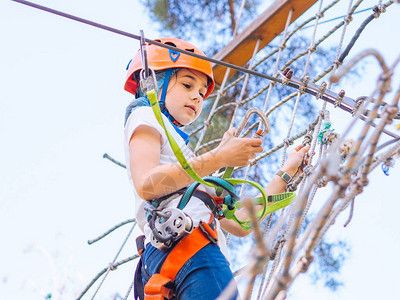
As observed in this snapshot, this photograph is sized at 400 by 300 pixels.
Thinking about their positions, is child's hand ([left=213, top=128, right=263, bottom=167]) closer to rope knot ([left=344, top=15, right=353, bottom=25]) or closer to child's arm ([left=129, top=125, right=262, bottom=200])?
child's arm ([left=129, top=125, right=262, bottom=200])

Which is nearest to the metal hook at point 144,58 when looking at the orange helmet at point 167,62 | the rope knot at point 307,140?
the orange helmet at point 167,62

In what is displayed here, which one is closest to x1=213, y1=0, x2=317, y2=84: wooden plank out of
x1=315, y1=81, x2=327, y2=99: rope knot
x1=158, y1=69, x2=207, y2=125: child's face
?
x1=315, y1=81, x2=327, y2=99: rope knot

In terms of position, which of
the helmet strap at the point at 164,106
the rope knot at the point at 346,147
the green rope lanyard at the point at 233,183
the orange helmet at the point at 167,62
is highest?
the orange helmet at the point at 167,62

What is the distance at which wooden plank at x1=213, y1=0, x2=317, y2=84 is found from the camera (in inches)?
95.7

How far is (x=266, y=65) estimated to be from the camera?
4.62m

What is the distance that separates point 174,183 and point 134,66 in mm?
598

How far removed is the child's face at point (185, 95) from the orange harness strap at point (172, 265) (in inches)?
16.3

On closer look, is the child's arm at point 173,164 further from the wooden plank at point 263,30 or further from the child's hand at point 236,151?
the wooden plank at point 263,30

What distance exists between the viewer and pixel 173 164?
1143 millimetres

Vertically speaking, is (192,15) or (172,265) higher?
(192,15)

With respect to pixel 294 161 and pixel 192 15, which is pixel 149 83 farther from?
pixel 192 15

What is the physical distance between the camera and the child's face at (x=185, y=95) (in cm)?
146

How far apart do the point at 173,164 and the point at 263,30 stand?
1.58m

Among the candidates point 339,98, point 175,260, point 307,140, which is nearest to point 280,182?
point 307,140
